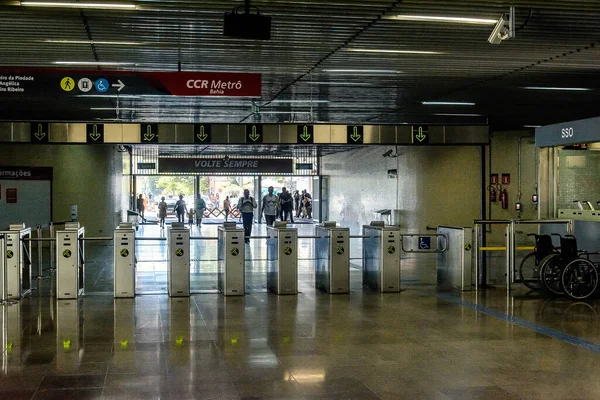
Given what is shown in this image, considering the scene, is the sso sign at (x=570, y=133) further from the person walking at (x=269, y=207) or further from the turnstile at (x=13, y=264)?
the person walking at (x=269, y=207)

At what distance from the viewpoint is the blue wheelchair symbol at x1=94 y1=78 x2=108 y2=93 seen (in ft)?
28.8

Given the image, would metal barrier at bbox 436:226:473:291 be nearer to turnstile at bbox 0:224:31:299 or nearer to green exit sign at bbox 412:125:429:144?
green exit sign at bbox 412:125:429:144

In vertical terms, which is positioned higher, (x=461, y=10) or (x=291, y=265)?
(x=461, y=10)

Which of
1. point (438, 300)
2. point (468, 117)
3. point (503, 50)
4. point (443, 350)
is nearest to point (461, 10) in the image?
point (503, 50)

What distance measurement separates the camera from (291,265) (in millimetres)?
11492

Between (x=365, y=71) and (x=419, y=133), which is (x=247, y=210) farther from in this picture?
(x=365, y=71)

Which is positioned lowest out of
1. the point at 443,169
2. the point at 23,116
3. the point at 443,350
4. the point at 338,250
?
the point at 443,350

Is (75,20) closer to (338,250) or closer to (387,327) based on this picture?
(387,327)

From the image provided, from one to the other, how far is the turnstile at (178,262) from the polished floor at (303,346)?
280mm

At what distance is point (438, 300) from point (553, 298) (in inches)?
71.4

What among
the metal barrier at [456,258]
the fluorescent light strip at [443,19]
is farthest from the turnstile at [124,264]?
the fluorescent light strip at [443,19]

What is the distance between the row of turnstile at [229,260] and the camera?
10.9 meters

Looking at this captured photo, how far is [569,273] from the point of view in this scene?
427 inches

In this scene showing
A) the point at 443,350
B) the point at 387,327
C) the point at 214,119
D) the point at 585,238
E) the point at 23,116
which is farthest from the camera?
the point at 214,119
